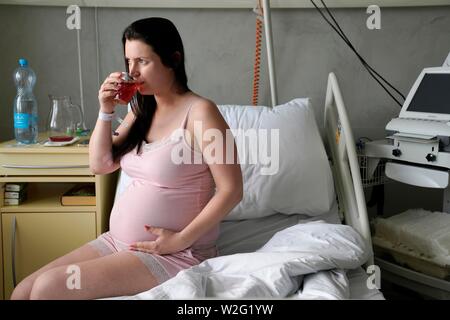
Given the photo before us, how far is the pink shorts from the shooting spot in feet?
4.23

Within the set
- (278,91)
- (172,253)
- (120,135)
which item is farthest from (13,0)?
(172,253)

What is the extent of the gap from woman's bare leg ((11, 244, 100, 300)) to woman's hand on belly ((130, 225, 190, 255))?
15cm

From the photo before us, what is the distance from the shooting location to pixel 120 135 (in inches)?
60.5

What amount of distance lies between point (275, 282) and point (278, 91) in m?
1.38

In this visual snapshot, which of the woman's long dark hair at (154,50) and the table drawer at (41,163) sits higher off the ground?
the woman's long dark hair at (154,50)

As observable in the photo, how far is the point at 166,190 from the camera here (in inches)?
53.7

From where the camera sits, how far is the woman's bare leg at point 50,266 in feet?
4.24

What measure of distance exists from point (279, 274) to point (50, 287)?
578mm

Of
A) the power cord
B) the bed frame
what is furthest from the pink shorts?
the power cord

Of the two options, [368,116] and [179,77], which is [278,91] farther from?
[179,77]

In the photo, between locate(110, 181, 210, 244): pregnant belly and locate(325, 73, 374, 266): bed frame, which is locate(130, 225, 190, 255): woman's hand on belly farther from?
locate(325, 73, 374, 266): bed frame

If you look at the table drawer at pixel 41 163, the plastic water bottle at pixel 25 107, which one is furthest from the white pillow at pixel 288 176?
the plastic water bottle at pixel 25 107

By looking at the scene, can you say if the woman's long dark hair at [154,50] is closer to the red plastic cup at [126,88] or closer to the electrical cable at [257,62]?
the red plastic cup at [126,88]

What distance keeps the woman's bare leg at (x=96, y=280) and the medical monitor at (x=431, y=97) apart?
4.16ft
